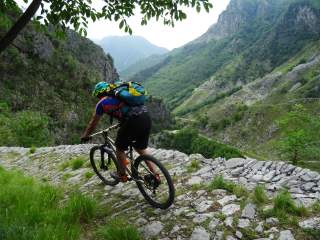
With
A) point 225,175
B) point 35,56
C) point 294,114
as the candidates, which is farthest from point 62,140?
point 225,175

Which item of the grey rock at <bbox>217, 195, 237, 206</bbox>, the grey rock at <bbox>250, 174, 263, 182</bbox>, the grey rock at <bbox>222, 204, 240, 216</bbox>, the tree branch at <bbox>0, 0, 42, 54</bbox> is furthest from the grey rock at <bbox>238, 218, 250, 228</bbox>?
the tree branch at <bbox>0, 0, 42, 54</bbox>

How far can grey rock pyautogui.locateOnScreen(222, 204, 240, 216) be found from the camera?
7.71m

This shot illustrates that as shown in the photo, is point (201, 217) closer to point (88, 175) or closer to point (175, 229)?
point (175, 229)

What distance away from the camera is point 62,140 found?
112 m

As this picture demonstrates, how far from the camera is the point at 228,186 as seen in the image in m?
8.84

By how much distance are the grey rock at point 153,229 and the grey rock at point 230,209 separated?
1.36 m

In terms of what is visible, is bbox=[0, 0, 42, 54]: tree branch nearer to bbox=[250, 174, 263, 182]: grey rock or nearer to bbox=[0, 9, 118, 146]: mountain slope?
bbox=[250, 174, 263, 182]: grey rock

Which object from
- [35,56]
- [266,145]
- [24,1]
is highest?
[35,56]

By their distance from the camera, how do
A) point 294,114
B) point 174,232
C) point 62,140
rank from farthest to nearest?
point 62,140
point 294,114
point 174,232

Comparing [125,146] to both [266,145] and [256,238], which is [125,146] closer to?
[256,238]

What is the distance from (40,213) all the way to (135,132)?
2605 millimetres

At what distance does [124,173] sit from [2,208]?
286 centimetres

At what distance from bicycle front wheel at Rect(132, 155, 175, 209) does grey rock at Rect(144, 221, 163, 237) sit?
2.28 ft

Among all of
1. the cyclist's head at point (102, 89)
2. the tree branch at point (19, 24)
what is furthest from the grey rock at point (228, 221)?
the tree branch at point (19, 24)
